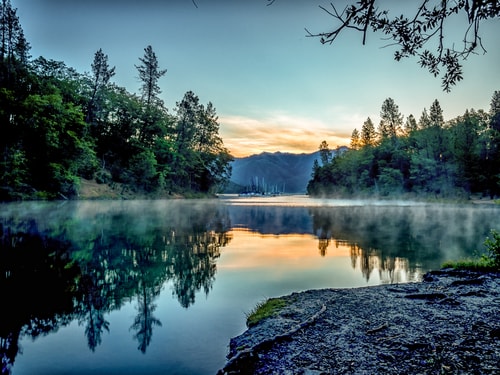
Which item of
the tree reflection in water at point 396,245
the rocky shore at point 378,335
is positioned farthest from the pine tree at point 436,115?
the rocky shore at point 378,335

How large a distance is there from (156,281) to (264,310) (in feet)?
15.9

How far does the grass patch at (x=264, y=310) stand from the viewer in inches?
293

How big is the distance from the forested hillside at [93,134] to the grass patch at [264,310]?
133ft

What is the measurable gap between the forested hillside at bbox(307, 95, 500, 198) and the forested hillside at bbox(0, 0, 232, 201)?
46.4 meters

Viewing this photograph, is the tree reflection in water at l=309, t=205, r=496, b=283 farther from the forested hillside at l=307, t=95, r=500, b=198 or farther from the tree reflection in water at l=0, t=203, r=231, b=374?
the forested hillside at l=307, t=95, r=500, b=198

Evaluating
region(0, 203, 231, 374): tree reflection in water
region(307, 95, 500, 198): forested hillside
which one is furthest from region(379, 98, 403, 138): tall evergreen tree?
region(0, 203, 231, 374): tree reflection in water

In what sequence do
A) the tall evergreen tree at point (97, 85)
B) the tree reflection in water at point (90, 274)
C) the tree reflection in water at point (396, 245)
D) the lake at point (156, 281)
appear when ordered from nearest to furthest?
the lake at point (156, 281) → the tree reflection in water at point (90, 274) → the tree reflection in water at point (396, 245) → the tall evergreen tree at point (97, 85)

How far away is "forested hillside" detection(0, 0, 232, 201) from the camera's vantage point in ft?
138

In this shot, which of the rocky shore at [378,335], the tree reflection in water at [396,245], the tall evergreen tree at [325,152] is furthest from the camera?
the tall evergreen tree at [325,152]

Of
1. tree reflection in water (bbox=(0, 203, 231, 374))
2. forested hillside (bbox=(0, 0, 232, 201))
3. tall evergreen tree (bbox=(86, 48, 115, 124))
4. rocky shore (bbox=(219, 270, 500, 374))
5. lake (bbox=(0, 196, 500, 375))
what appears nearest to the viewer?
rocky shore (bbox=(219, 270, 500, 374))

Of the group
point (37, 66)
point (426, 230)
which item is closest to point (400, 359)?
point (426, 230)

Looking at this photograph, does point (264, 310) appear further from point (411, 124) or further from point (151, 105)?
point (411, 124)

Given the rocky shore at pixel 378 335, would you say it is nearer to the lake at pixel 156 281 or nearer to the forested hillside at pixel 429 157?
the lake at pixel 156 281

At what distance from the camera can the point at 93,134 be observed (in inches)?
2566
